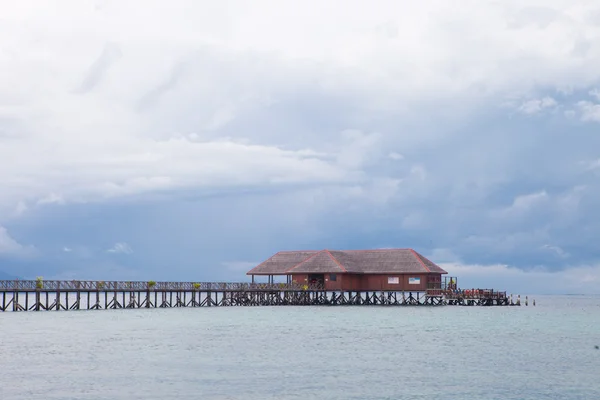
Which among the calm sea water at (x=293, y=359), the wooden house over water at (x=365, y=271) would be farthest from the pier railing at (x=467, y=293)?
the calm sea water at (x=293, y=359)

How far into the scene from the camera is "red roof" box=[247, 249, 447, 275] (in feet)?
291

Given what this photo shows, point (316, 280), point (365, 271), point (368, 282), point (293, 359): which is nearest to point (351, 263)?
point (365, 271)

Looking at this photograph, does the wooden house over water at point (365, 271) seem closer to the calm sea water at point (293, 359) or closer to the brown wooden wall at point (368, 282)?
the brown wooden wall at point (368, 282)

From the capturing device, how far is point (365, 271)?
90.5m

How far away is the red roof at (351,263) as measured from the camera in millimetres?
88625

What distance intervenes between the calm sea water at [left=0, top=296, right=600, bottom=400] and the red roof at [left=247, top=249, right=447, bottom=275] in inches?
915

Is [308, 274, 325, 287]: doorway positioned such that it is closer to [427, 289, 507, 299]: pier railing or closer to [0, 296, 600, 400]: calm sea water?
[427, 289, 507, 299]: pier railing

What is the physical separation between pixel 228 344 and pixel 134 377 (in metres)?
12.8

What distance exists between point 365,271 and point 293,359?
169 feet

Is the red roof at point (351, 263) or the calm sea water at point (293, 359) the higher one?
the red roof at point (351, 263)

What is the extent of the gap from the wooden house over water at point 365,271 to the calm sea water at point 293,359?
2275 cm

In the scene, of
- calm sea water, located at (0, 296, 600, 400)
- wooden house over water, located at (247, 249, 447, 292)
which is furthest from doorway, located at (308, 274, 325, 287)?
calm sea water, located at (0, 296, 600, 400)

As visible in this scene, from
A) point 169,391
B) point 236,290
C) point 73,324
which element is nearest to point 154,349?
point 169,391

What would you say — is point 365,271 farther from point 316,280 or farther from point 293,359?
point 293,359
